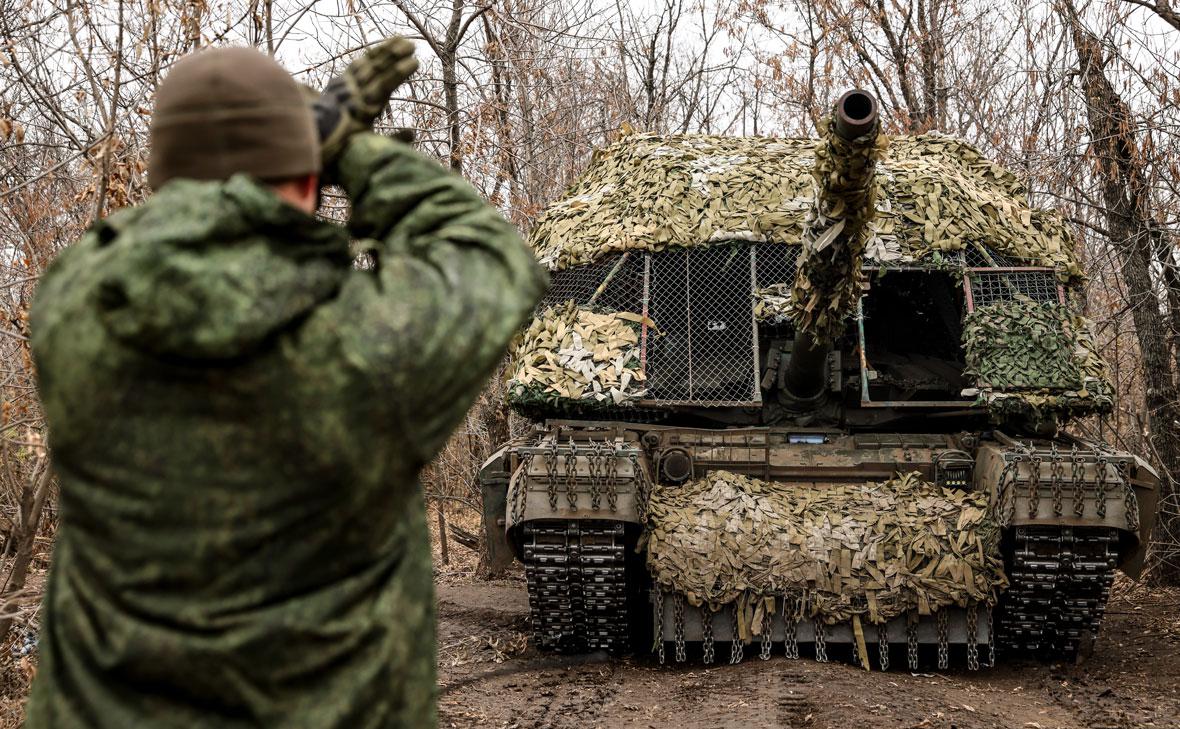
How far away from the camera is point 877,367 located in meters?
9.59

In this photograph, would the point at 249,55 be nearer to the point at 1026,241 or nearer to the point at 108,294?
the point at 108,294

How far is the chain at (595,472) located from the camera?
24.1 ft

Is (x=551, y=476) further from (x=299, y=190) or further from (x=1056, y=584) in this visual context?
(x=299, y=190)

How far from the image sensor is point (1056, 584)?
291 inches

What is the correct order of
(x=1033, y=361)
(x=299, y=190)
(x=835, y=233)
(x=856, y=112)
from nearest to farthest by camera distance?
(x=299, y=190) < (x=856, y=112) < (x=835, y=233) < (x=1033, y=361)

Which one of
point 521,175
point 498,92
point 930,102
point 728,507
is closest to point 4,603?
point 728,507

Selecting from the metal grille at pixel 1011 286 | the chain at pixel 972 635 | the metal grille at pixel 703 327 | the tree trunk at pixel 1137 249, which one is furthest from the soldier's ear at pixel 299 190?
the tree trunk at pixel 1137 249

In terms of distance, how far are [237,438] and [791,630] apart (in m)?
6.39

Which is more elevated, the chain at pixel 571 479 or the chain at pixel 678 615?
the chain at pixel 571 479

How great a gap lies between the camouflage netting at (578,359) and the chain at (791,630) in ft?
5.52

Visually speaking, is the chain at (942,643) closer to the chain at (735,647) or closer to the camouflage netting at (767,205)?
the chain at (735,647)

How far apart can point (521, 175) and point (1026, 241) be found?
6902mm

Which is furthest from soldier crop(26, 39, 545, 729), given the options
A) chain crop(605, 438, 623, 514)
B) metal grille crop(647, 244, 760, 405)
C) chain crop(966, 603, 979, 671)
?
metal grille crop(647, 244, 760, 405)

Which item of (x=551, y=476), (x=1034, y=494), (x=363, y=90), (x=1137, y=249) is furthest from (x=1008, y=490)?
(x=363, y=90)
